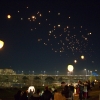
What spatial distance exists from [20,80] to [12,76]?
24.3 ft

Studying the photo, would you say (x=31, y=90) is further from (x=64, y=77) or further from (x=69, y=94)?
(x=64, y=77)

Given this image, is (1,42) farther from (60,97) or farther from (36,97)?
(60,97)

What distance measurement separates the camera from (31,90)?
14570 mm

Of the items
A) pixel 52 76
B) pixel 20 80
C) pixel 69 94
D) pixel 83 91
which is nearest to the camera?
pixel 69 94

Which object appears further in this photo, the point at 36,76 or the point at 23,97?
the point at 36,76

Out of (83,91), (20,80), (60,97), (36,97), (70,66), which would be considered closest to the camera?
(60,97)

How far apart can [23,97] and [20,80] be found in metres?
106

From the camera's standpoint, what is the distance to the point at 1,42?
12.9m

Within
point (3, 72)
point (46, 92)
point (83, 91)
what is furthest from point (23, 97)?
point (3, 72)

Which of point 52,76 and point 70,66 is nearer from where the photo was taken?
point 70,66

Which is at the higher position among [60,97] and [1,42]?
[1,42]

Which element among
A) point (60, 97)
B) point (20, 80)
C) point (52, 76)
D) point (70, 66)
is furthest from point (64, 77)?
point (60, 97)

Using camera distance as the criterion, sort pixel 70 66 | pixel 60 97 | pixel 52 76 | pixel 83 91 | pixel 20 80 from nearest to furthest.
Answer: pixel 60 97 → pixel 83 91 → pixel 70 66 → pixel 20 80 → pixel 52 76

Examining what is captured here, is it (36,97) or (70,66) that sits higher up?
(70,66)
